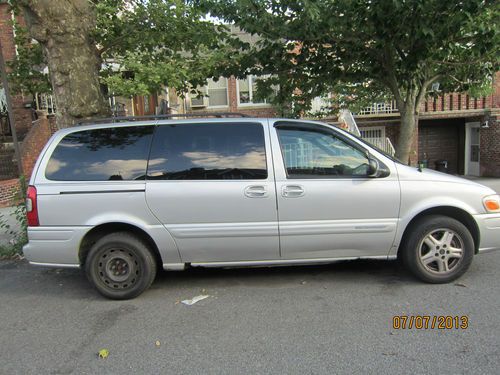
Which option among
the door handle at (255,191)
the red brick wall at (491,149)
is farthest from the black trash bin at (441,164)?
the door handle at (255,191)

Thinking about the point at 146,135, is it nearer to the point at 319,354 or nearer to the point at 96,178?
the point at 96,178

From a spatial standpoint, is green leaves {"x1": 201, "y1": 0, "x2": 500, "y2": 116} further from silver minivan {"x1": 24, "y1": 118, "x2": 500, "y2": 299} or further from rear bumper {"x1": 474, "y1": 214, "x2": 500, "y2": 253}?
rear bumper {"x1": 474, "y1": 214, "x2": 500, "y2": 253}

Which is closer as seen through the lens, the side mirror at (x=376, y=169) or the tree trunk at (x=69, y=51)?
the side mirror at (x=376, y=169)

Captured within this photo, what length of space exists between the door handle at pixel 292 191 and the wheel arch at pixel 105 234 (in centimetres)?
151

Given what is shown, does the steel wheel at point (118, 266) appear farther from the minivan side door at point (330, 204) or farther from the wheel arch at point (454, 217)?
the wheel arch at point (454, 217)

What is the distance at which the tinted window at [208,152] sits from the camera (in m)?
4.11

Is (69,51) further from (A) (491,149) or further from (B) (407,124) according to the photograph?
(A) (491,149)

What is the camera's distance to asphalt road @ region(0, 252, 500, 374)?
293 centimetres

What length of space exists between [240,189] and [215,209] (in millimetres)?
338

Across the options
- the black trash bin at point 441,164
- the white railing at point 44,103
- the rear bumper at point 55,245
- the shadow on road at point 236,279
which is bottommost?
the black trash bin at point 441,164

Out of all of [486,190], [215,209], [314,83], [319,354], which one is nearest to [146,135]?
[215,209]

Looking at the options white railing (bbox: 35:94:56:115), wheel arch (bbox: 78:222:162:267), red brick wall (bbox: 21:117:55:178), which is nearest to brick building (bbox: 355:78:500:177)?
red brick wall (bbox: 21:117:55:178)

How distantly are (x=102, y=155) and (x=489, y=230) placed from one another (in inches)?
170

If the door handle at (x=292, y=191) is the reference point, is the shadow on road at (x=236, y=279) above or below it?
below
